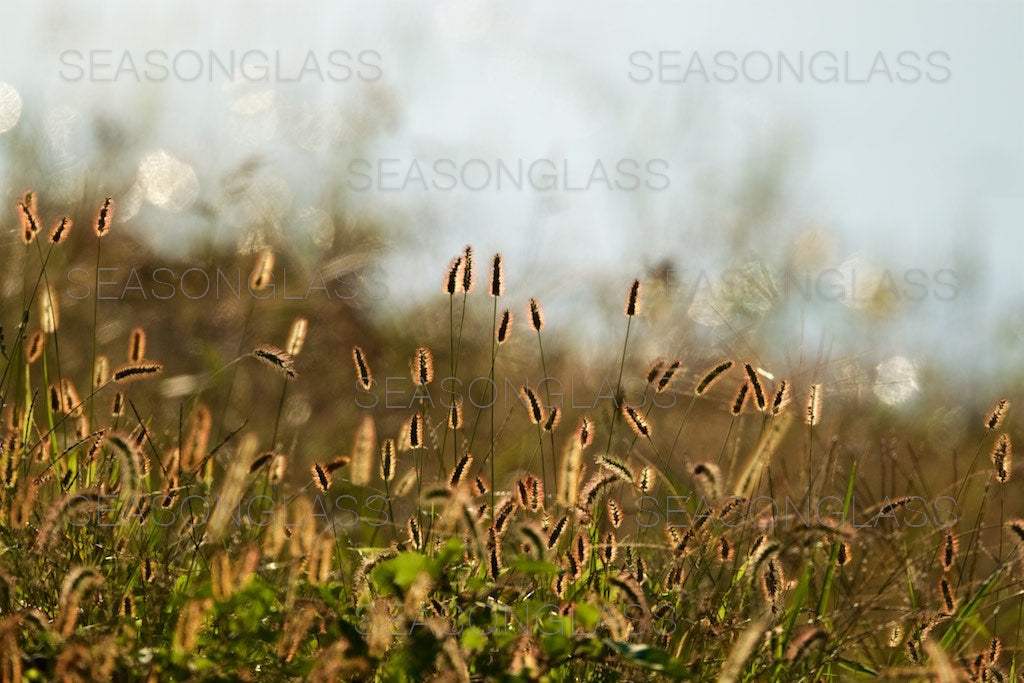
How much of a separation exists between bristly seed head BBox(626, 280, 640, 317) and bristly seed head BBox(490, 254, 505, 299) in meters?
0.25

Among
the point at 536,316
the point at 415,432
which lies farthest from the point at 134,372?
the point at 536,316

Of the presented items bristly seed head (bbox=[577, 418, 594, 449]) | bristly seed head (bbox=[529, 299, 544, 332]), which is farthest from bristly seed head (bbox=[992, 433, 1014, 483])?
bristly seed head (bbox=[529, 299, 544, 332])

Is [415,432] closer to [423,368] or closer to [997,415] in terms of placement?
[423,368]

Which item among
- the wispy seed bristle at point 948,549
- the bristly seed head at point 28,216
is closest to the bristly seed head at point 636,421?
the wispy seed bristle at point 948,549

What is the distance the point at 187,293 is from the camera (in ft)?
22.2

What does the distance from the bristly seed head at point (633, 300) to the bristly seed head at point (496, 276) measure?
0.82 feet

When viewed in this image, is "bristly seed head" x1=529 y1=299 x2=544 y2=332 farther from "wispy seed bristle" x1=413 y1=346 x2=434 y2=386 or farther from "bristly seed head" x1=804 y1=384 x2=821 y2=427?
"bristly seed head" x1=804 y1=384 x2=821 y2=427

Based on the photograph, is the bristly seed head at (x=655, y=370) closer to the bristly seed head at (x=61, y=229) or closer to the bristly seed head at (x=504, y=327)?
the bristly seed head at (x=504, y=327)

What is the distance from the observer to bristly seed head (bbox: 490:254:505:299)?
2.56 meters

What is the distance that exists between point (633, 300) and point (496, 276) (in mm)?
281

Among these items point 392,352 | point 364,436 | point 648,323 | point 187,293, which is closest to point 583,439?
point 364,436

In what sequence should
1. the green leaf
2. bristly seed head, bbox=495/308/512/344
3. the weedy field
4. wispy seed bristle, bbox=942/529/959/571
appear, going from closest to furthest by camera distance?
the green leaf → the weedy field → wispy seed bristle, bbox=942/529/959/571 → bristly seed head, bbox=495/308/512/344

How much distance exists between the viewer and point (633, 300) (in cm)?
264

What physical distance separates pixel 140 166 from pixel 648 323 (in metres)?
2.59
